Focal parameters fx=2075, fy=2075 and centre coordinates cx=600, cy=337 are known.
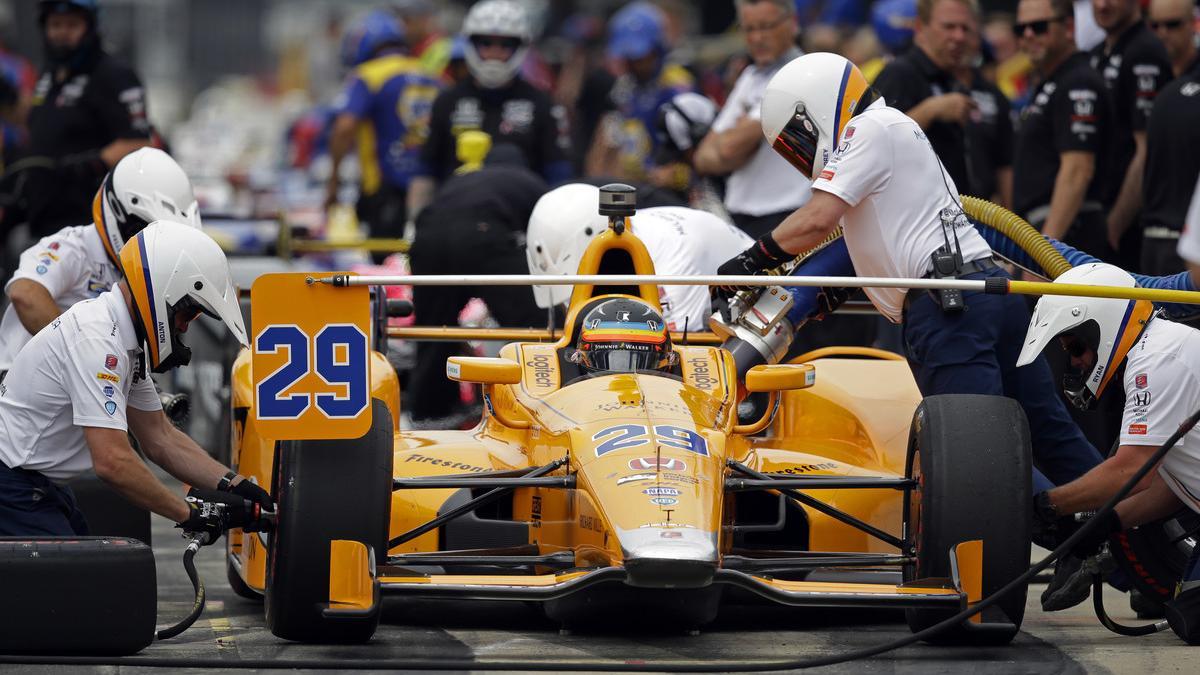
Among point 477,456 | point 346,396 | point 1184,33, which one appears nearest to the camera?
point 346,396

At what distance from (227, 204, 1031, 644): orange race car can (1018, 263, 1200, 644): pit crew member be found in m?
0.35

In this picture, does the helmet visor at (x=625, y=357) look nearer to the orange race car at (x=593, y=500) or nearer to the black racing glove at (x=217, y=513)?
the orange race car at (x=593, y=500)

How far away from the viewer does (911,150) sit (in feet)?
24.9

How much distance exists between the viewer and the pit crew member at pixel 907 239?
24.6ft

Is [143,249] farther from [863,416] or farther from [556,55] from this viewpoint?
[556,55]

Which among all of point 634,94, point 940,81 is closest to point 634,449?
point 940,81

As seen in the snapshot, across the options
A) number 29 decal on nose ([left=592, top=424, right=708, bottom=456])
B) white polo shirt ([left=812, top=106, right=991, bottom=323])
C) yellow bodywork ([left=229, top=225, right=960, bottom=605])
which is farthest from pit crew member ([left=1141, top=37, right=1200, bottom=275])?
number 29 decal on nose ([left=592, top=424, right=708, bottom=456])

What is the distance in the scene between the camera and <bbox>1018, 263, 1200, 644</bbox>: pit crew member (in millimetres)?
6617

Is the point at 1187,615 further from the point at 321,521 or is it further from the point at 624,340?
the point at 321,521

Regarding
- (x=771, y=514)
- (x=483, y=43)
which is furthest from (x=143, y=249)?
(x=483, y=43)

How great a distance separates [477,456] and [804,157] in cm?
175

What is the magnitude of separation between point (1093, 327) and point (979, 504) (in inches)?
30.5

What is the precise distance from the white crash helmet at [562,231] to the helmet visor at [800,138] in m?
1.49

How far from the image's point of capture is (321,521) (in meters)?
6.36
